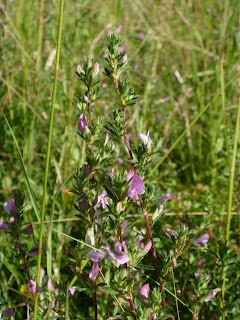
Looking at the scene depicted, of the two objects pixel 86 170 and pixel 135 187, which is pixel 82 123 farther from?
pixel 135 187

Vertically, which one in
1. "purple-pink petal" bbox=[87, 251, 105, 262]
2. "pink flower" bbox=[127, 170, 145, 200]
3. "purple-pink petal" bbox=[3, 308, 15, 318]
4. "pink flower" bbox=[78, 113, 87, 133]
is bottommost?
"purple-pink petal" bbox=[3, 308, 15, 318]

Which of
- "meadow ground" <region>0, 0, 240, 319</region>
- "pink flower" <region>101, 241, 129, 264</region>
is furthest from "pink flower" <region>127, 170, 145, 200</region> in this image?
"meadow ground" <region>0, 0, 240, 319</region>

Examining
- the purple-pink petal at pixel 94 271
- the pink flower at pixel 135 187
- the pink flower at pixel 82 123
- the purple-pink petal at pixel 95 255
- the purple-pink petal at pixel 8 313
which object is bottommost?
the purple-pink petal at pixel 8 313

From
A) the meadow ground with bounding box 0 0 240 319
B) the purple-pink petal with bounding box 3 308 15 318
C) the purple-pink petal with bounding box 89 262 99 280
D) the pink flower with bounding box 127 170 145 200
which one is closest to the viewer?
the pink flower with bounding box 127 170 145 200

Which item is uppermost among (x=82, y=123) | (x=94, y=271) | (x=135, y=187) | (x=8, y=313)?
(x=82, y=123)

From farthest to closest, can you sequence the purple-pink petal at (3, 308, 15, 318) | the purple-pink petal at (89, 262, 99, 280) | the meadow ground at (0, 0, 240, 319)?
the meadow ground at (0, 0, 240, 319) → the purple-pink petal at (3, 308, 15, 318) → the purple-pink petal at (89, 262, 99, 280)

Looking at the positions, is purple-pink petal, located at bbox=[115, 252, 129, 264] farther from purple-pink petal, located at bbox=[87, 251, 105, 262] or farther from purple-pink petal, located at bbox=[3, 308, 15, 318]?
purple-pink petal, located at bbox=[3, 308, 15, 318]

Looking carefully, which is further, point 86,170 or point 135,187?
point 86,170

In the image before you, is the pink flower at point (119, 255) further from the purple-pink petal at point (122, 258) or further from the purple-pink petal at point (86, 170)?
the purple-pink petal at point (86, 170)

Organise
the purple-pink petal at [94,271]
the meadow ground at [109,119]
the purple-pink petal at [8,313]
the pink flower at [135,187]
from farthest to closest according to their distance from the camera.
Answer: the meadow ground at [109,119]
the purple-pink petal at [8,313]
the purple-pink petal at [94,271]
the pink flower at [135,187]

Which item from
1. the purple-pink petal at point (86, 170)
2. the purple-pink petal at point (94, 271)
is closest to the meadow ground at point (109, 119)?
the purple-pink petal at point (94, 271)

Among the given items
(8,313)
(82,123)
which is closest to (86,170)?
(82,123)

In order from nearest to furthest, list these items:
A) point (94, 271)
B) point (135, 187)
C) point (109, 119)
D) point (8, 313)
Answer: point (135, 187)
point (94, 271)
point (8, 313)
point (109, 119)
